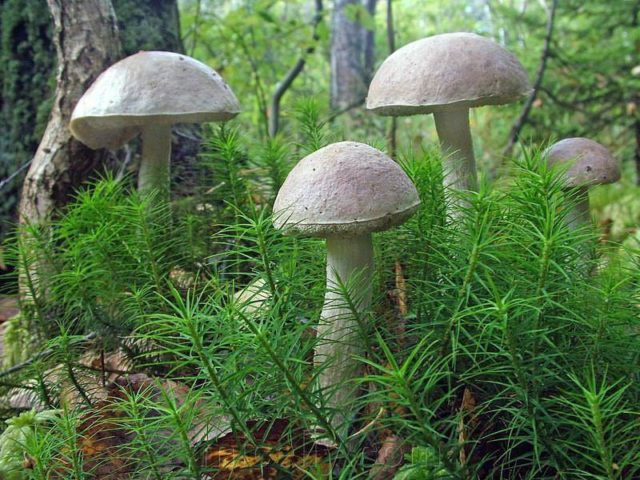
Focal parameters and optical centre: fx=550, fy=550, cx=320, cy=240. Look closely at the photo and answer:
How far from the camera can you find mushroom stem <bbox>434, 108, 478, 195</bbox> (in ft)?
6.33

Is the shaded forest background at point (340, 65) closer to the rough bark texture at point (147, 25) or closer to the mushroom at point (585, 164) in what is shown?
the rough bark texture at point (147, 25)

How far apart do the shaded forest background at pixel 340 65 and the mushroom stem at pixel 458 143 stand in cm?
23

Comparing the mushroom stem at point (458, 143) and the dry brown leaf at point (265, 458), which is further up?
the mushroom stem at point (458, 143)

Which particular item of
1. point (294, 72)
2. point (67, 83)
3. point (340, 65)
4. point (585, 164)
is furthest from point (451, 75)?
point (340, 65)

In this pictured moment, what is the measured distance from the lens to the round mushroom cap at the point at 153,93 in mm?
1894

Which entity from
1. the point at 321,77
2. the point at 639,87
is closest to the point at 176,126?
the point at 639,87

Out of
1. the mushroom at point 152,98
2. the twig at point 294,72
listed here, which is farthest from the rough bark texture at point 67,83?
the twig at point 294,72

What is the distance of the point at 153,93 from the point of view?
1.90 meters

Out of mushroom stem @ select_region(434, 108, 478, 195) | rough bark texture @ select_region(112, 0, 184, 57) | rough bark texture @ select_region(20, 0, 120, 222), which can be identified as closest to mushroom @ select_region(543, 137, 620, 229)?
mushroom stem @ select_region(434, 108, 478, 195)

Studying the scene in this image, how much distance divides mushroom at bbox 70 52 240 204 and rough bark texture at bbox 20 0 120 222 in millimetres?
157

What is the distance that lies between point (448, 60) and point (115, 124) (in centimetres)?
132

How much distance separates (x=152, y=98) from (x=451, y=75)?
999 millimetres

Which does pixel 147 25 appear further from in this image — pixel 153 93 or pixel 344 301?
pixel 344 301

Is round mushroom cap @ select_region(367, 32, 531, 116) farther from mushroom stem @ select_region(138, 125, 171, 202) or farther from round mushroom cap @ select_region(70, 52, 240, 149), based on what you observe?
mushroom stem @ select_region(138, 125, 171, 202)
